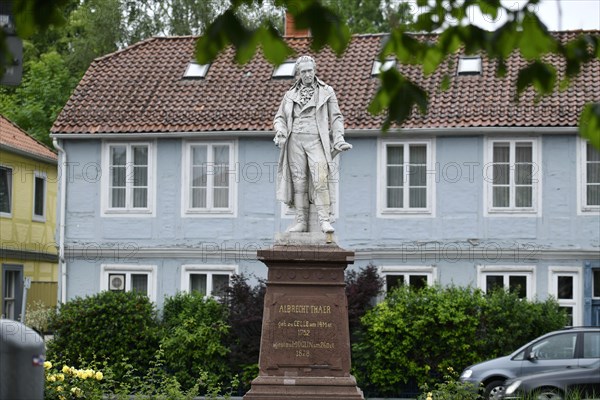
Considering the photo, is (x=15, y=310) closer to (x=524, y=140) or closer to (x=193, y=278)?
(x=193, y=278)

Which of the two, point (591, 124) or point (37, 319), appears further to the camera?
point (37, 319)

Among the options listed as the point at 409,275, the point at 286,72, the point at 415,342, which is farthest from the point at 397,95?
the point at 286,72

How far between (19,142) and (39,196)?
3.54 m

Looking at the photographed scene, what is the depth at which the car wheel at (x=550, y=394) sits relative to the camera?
13.1m

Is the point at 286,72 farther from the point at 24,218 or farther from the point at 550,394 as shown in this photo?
the point at 550,394

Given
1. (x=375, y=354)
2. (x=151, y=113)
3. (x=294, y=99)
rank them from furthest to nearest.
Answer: (x=151, y=113) → (x=375, y=354) → (x=294, y=99)

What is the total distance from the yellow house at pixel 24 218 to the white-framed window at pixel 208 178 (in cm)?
879

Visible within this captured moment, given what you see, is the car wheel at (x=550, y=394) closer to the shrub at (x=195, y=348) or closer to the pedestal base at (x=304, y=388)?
the pedestal base at (x=304, y=388)

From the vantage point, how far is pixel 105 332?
1053 inches

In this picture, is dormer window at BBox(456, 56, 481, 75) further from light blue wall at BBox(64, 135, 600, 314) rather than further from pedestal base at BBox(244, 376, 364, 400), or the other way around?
pedestal base at BBox(244, 376, 364, 400)

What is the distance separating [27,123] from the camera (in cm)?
4744

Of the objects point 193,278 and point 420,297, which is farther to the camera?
point 193,278

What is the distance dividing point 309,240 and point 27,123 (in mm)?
32414

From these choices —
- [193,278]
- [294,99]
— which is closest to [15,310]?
[193,278]
